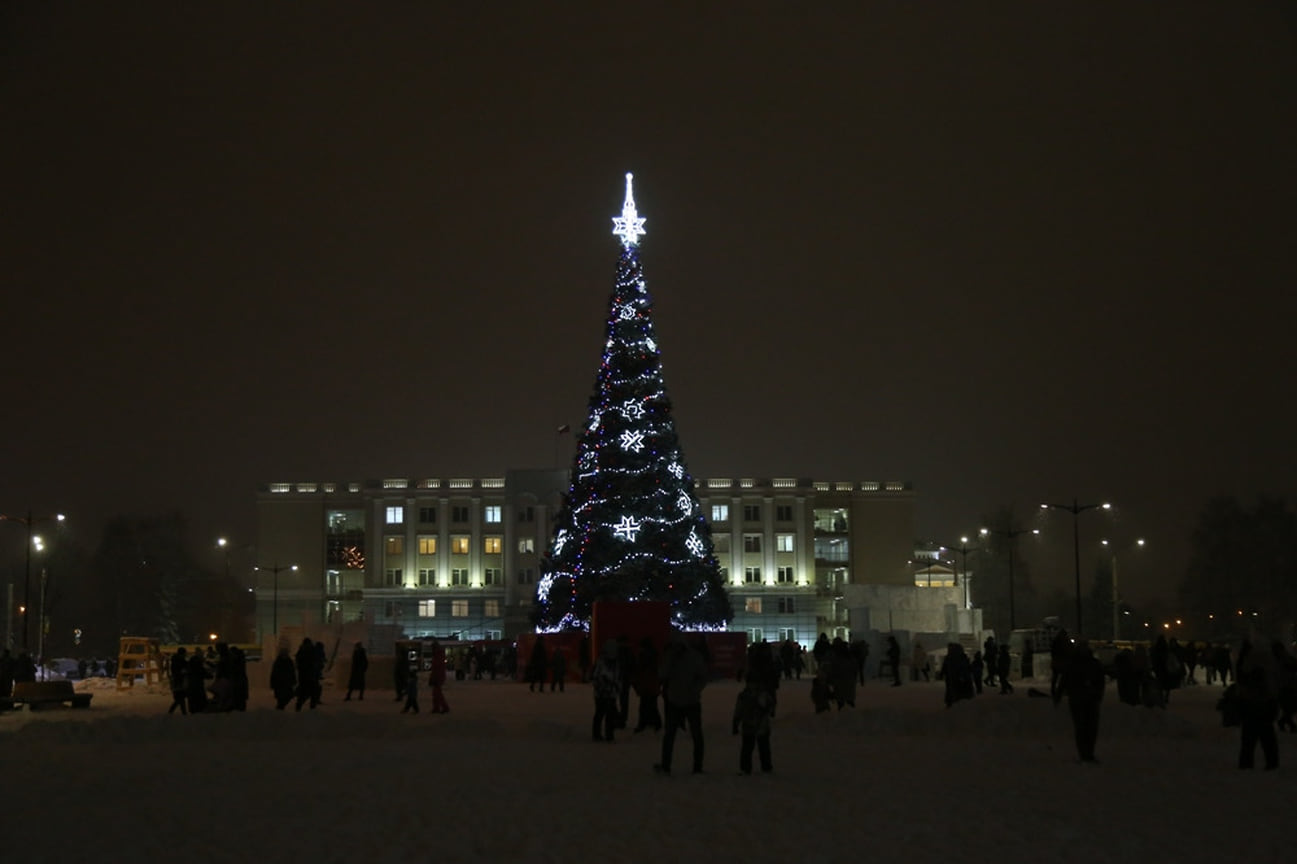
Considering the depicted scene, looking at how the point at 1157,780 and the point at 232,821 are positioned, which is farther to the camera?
the point at 1157,780

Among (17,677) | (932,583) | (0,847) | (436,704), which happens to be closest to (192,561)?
(932,583)

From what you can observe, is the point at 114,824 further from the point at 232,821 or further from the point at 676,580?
the point at 676,580

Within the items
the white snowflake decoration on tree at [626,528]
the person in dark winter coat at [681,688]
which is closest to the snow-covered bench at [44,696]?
the person in dark winter coat at [681,688]

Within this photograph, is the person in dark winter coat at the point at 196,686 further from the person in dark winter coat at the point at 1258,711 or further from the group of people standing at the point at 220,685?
the person in dark winter coat at the point at 1258,711

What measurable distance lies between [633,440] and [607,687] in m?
32.2

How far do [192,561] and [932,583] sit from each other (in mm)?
54303

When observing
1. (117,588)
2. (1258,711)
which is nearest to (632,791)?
(1258,711)

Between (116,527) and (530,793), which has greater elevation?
(116,527)

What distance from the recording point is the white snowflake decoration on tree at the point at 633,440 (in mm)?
52625

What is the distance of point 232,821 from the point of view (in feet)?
41.6

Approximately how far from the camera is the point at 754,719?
16.1 metres

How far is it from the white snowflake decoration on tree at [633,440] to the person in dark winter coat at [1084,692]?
35.5 metres

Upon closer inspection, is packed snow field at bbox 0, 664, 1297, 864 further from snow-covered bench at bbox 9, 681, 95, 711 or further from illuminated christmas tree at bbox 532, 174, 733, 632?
illuminated christmas tree at bbox 532, 174, 733, 632

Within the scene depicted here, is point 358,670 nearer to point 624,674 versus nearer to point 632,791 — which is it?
point 624,674
